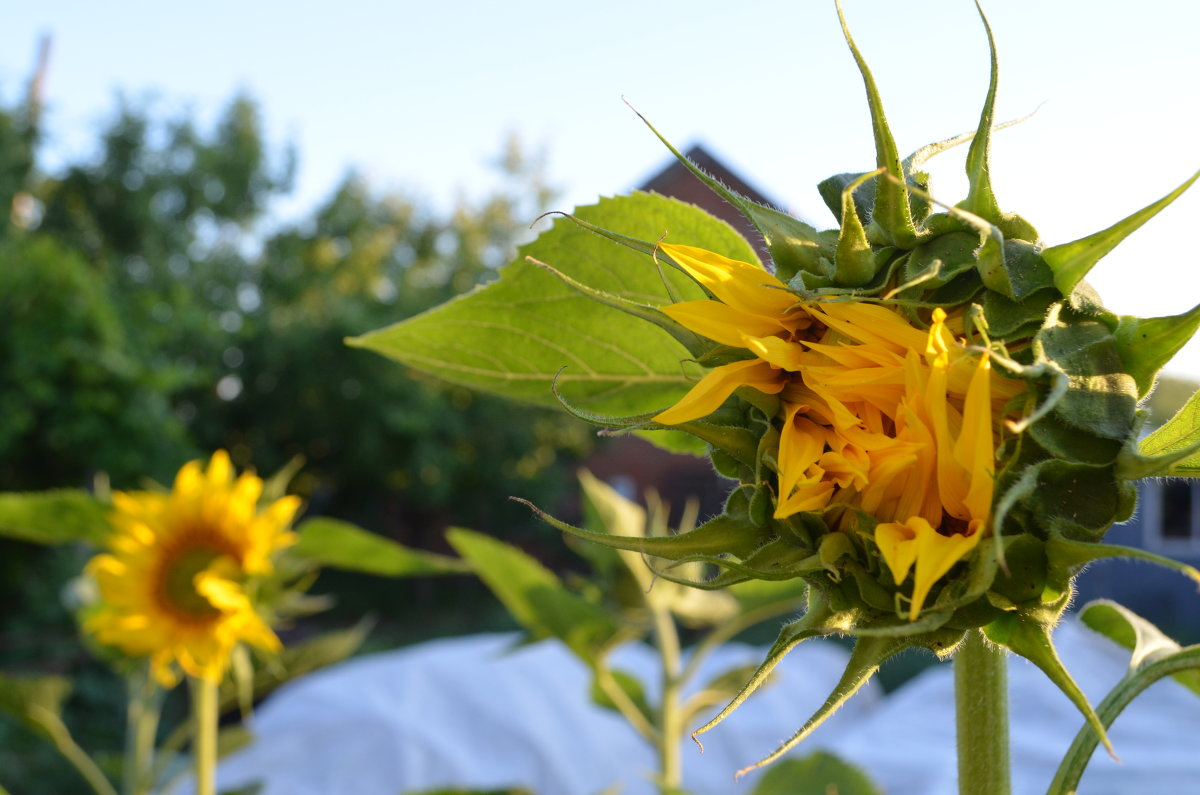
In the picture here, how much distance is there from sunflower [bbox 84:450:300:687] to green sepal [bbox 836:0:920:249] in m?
0.98

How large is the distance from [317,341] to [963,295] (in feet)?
34.7

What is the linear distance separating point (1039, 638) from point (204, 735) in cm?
97

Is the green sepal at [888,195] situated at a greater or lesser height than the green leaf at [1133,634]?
greater

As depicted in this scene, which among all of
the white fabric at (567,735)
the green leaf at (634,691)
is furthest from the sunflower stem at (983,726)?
the white fabric at (567,735)

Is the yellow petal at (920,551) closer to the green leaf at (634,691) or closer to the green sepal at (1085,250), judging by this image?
the green sepal at (1085,250)

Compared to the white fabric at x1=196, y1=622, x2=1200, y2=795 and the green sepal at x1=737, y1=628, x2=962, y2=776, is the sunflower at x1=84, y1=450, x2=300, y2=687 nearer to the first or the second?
the green sepal at x1=737, y1=628, x2=962, y2=776

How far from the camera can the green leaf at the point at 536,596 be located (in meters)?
0.92

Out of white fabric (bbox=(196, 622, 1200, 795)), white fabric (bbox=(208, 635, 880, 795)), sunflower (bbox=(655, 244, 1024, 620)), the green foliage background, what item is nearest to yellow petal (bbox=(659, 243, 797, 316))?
sunflower (bbox=(655, 244, 1024, 620))

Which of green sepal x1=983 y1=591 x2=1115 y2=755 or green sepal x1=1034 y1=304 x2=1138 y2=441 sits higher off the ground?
green sepal x1=1034 y1=304 x2=1138 y2=441

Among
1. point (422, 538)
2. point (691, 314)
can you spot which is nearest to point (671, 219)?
point (691, 314)

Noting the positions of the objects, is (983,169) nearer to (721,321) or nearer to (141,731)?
(721,321)

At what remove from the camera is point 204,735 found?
1.07 metres

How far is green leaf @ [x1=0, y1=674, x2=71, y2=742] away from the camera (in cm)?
122

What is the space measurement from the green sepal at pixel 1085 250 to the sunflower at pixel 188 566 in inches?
40.2
